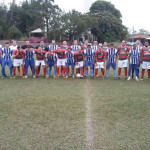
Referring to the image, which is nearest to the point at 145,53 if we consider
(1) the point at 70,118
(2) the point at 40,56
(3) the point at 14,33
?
(2) the point at 40,56

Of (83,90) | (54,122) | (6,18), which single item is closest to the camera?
(54,122)

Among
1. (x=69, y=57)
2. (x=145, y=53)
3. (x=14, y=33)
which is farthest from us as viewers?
(x=14, y=33)

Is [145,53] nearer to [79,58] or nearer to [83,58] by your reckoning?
[83,58]

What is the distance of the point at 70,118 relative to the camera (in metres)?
5.29

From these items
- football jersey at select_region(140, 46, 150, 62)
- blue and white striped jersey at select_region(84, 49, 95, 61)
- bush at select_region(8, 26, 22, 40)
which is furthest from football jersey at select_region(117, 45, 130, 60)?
bush at select_region(8, 26, 22, 40)

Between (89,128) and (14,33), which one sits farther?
(14,33)

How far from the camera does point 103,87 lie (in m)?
8.97

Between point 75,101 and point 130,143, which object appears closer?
point 130,143

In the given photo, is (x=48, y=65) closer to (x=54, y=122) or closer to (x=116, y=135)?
(x=54, y=122)

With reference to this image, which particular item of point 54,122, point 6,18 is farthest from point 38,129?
point 6,18

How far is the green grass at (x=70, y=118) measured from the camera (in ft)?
13.4

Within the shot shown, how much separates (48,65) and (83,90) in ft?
11.8

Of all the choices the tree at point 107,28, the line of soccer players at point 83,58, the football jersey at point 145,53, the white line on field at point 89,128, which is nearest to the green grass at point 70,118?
the white line on field at point 89,128

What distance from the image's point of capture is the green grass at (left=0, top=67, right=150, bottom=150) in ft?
13.4
